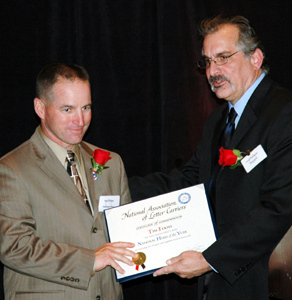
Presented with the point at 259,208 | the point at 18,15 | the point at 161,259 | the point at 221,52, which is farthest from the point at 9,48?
the point at 259,208

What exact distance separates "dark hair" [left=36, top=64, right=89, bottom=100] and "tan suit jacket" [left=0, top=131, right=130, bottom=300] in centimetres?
35

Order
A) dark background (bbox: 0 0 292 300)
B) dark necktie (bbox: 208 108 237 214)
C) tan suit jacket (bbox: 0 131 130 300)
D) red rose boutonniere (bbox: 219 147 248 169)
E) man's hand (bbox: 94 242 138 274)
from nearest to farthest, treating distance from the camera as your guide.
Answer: tan suit jacket (bbox: 0 131 130 300) → man's hand (bbox: 94 242 138 274) → red rose boutonniere (bbox: 219 147 248 169) → dark necktie (bbox: 208 108 237 214) → dark background (bbox: 0 0 292 300)

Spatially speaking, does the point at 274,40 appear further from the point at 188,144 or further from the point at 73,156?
the point at 73,156

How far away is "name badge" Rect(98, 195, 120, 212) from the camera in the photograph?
2.84 meters

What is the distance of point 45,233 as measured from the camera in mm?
2576

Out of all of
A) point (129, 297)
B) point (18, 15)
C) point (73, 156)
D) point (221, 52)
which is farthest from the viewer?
point (129, 297)

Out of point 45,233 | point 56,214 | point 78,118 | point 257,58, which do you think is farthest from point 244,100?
point 45,233

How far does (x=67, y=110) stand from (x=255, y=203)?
5.14 feet

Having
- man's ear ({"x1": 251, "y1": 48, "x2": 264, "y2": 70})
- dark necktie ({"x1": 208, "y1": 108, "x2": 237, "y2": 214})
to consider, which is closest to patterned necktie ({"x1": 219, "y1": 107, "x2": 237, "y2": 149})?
dark necktie ({"x1": 208, "y1": 108, "x2": 237, "y2": 214})

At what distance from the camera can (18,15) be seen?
12.3 feet

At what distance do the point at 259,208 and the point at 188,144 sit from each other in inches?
68.0

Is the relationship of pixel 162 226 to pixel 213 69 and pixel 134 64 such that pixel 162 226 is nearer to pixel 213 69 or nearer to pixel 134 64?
pixel 213 69

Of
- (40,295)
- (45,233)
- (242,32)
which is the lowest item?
(40,295)

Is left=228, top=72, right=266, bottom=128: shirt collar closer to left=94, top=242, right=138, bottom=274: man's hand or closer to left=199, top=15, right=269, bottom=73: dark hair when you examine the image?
left=199, top=15, right=269, bottom=73: dark hair
